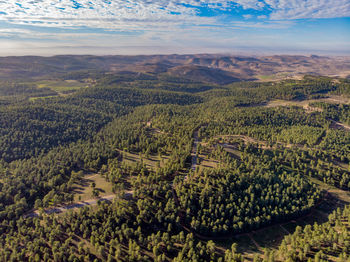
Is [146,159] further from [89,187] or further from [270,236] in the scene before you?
[270,236]

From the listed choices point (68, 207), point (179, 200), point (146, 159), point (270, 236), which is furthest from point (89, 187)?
point (270, 236)

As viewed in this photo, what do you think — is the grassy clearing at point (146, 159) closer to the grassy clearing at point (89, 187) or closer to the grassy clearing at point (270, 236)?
the grassy clearing at point (89, 187)

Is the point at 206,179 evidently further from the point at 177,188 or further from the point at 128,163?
the point at 128,163

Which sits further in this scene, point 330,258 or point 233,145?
point 233,145

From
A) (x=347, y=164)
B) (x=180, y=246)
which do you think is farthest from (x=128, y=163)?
→ (x=347, y=164)

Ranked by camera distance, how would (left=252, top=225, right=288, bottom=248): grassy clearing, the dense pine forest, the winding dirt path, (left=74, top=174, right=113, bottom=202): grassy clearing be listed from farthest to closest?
(left=74, top=174, right=113, bottom=202): grassy clearing, the winding dirt path, (left=252, top=225, right=288, bottom=248): grassy clearing, the dense pine forest


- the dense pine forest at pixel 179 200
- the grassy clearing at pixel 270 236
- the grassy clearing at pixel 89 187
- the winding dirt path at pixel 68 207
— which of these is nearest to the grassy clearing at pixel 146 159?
the dense pine forest at pixel 179 200

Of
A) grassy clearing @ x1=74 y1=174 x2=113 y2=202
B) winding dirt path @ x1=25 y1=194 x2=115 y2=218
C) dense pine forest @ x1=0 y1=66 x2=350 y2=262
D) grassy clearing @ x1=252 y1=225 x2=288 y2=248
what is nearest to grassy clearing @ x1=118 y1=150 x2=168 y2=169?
dense pine forest @ x1=0 y1=66 x2=350 y2=262

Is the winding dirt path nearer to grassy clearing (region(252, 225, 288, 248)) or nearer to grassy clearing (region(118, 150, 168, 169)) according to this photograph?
grassy clearing (region(118, 150, 168, 169))
